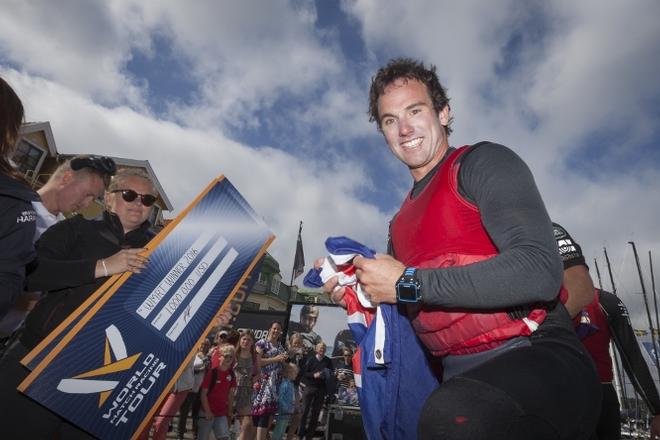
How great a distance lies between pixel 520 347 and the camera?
1321 mm

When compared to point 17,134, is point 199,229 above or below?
above

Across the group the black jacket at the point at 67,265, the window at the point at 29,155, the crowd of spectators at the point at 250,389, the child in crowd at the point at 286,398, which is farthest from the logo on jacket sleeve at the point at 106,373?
the window at the point at 29,155

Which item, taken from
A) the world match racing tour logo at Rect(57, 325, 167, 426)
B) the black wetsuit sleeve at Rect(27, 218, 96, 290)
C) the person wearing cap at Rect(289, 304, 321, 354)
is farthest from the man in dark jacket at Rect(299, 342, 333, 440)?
the black wetsuit sleeve at Rect(27, 218, 96, 290)

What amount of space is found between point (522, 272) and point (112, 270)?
2.70 metres

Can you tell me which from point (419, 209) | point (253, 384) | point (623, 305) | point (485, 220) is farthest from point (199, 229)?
point (253, 384)

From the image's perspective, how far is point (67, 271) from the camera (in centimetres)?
253

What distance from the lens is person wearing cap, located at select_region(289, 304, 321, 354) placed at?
462 inches

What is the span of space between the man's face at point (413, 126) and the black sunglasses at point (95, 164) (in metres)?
2.54

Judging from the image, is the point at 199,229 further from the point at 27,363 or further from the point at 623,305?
the point at 623,305

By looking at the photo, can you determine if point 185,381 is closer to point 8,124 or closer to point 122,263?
point 122,263

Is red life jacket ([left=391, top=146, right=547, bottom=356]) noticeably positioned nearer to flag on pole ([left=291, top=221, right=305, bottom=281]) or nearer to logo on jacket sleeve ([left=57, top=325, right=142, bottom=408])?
logo on jacket sleeve ([left=57, top=325, right=142, bottom=408])

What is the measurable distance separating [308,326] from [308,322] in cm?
27

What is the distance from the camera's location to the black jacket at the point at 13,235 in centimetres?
158

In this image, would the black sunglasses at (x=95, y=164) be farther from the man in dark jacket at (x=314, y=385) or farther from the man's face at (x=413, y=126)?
the man in dark jacket at (x=314, y=385)
